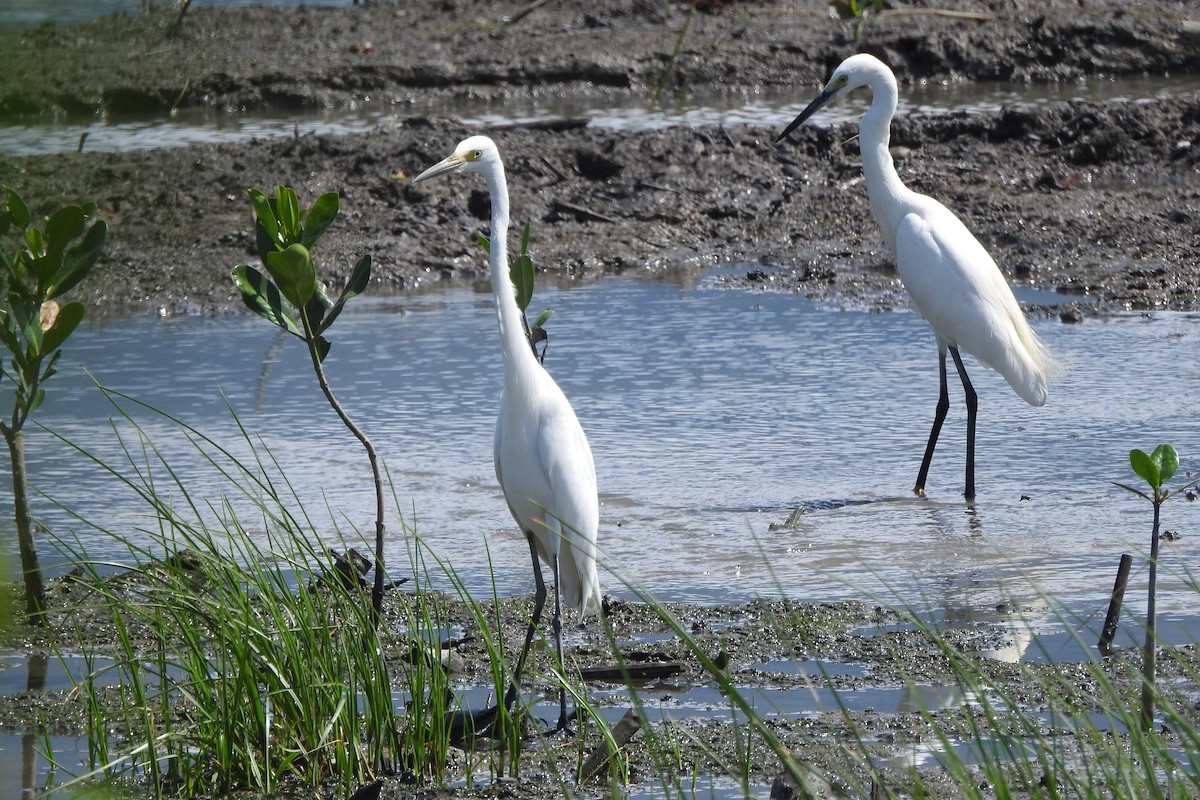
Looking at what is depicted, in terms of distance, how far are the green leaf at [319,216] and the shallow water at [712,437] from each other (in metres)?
0.95

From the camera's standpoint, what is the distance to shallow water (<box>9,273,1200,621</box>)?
4.83m

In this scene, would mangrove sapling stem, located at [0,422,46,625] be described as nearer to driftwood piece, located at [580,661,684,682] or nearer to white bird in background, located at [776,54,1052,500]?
driftwood piece, located at [580,661,684,682]

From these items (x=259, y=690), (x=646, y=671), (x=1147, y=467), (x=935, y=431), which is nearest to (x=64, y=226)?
(x=259, y=690)

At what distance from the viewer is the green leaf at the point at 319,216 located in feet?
12.0

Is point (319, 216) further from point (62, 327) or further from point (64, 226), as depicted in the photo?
point (62, 327)

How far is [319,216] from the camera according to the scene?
12.1 feet

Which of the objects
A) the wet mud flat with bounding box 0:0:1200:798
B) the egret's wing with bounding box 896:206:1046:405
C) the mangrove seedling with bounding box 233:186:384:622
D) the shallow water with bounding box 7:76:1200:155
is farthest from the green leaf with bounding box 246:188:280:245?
the shallow water with bounding box 7:76:1200:155

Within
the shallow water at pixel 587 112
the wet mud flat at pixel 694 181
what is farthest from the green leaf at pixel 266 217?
the shallow water at pixel 587 112

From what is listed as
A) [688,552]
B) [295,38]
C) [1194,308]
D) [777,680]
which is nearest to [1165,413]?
[1194,308]

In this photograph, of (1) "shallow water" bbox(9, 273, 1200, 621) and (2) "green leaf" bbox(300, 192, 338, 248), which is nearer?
(2) "green leaf" bbox(300, 192, 338, 248)

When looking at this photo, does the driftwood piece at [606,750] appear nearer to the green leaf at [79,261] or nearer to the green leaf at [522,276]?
the green leaf at [522,276]

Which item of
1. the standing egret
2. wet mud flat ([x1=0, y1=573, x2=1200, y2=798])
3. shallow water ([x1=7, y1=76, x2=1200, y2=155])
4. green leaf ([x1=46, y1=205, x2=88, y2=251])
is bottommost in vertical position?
wet mud flat ([x1=0, y1=573, x2=1200, y2=798])

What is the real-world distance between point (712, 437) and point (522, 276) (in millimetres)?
2344


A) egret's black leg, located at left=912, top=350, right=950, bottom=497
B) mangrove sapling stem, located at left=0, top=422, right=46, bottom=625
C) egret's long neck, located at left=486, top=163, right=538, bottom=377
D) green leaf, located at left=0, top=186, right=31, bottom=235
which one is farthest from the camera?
egret's black leg, located at left=912, top=350, right=950, bottom=497
